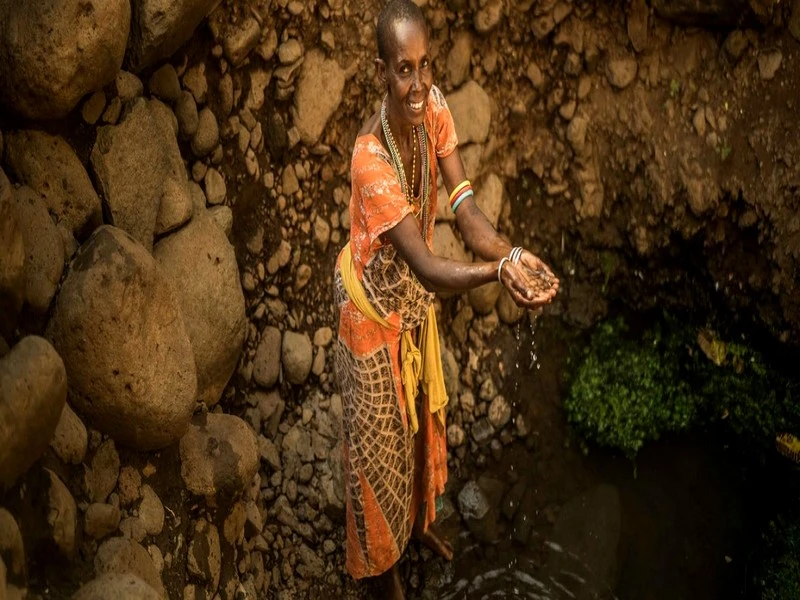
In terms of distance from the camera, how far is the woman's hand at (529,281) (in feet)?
7.31

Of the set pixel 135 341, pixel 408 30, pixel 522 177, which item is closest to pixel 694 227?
pixel 522 177

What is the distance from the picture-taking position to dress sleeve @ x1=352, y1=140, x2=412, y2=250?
8.11 ft

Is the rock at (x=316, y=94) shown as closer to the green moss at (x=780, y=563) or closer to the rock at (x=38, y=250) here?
the rock at (x=38, y=250)

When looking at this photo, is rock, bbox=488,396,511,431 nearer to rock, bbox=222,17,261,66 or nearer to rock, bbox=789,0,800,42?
rock, bbox=222,17,261,66

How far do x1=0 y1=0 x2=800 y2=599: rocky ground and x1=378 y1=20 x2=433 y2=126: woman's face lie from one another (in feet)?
2.53

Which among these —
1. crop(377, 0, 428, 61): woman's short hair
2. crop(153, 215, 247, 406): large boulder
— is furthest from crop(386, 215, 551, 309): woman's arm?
crop(153, 215, 247, 406): large boulder

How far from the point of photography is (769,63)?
3.79m

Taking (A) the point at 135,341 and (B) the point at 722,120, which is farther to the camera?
(B) the point at 722,120

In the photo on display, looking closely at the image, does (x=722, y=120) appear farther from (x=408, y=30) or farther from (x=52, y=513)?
(x=52, y=513)

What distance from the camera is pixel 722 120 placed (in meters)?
3.88

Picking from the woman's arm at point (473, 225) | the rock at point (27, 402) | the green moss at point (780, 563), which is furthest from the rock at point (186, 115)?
the green moss at point (780, 563)

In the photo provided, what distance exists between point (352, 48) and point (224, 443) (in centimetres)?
150

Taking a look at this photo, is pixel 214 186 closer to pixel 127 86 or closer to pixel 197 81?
pixel 197 81

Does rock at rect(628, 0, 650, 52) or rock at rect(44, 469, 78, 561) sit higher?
rock at rect(628, 0, 650, 52)
